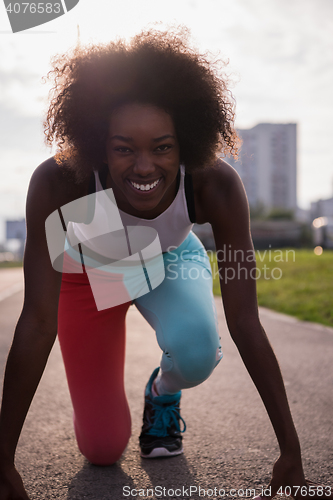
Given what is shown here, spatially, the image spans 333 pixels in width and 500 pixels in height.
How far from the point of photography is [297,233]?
135 ft

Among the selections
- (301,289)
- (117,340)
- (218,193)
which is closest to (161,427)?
(117,340)

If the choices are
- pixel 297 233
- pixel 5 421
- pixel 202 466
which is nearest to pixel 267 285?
pixel 202 466

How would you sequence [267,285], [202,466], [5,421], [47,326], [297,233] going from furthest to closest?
[297,233]
[267,285]
[202,466]
[47,326]
[5,421]

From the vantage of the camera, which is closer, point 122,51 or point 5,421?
point 5,421

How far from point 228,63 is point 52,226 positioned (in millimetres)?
1140

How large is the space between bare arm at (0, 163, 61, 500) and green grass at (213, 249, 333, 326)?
5.17m

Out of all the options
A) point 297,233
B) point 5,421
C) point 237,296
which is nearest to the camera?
point 5,421

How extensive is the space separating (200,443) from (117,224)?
132cm

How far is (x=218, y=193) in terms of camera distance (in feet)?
7.57

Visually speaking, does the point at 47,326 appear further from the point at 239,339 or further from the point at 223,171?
the point at 223,171

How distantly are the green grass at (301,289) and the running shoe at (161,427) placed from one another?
14.0ft

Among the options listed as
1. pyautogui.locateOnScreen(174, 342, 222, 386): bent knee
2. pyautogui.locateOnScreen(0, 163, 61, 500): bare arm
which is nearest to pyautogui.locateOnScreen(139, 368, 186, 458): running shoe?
pyautogui.locateOnScreen(174, 342, 222, 386): bent knee

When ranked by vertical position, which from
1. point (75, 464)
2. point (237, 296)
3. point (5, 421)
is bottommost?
point (75, 464)

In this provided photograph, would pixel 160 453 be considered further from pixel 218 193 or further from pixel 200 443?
pixel 218 193
